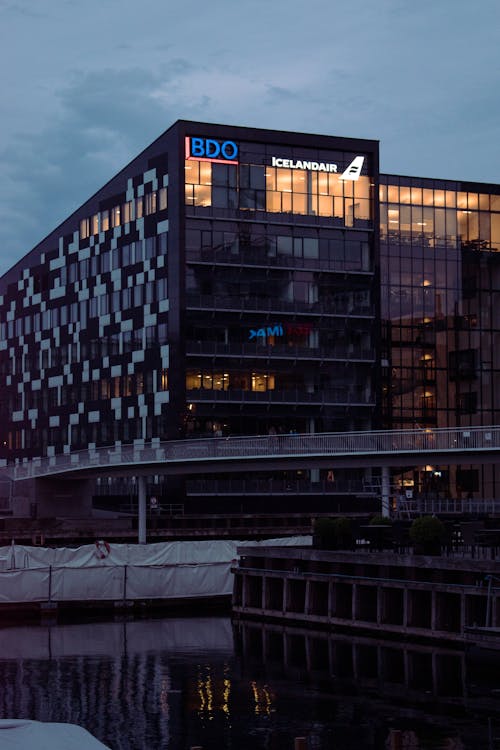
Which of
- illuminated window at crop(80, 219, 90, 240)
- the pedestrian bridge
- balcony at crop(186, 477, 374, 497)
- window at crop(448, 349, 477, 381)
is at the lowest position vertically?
balcony at crop(186, 477, 374, 497)

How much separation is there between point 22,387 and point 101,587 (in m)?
84.8

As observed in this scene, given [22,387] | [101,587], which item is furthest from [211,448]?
[22,387]

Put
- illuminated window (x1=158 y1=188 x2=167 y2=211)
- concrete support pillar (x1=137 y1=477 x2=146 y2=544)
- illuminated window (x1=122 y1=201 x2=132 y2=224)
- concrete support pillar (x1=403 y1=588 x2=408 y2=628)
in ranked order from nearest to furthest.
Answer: concrete support pillar (x1=403 y1=588 x2=408 y2=628)
concrete support pillar (x1=137 y1=477 x2=146 y2=544)
illuminated window (x1=158 y1=188 x2=167 y2=211)
illuminated window (x1=122 y1=201 x2=132 y2=224)

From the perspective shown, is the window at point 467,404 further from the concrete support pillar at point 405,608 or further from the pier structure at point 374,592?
the concrete support pillar at point 405,608

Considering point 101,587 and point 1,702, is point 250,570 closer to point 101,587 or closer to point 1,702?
point 101,587

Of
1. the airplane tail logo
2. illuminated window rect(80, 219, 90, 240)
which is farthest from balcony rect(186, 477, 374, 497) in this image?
illuminated window rect(80, 219, 90, 240)

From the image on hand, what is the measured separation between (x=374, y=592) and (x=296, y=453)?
25318mm

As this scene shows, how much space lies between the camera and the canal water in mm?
35125

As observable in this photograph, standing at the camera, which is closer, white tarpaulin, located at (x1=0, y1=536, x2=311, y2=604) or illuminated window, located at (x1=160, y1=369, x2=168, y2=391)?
white tarpaulin, located at (x1=0, y1=536, x2=311, y2=604)

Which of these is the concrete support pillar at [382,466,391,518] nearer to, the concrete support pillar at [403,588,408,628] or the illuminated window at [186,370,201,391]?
the concrete support pillar at [403,588,408,628]

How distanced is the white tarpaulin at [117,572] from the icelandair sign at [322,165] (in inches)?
2217

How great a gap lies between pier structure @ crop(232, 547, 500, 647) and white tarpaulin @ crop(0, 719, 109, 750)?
21.8 meters

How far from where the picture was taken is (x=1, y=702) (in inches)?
1581

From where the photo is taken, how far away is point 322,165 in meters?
119
